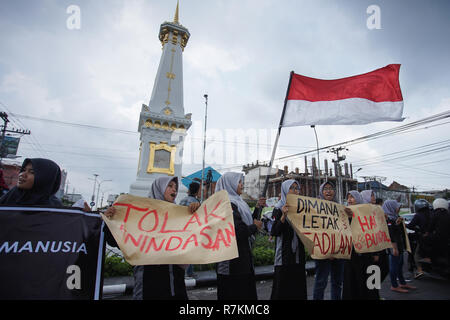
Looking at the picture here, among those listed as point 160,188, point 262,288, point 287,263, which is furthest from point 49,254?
point 262,288

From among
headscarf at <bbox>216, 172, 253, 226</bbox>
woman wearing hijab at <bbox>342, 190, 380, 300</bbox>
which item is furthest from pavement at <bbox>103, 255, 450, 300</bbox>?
headscarf at <bbox>216, 172, 253, 226</bbox>

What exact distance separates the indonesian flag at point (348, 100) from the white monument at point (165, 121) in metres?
8.62

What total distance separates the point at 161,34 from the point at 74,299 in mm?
15006

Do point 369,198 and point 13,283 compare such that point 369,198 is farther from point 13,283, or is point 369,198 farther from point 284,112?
point 13,283

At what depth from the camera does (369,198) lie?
4.10 m

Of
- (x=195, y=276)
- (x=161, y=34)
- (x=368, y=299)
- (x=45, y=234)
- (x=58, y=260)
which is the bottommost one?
(x=195, y=276)

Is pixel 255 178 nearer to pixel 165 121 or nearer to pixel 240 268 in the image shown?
pixel 165 121

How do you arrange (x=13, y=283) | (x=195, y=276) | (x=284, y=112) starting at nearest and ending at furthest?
(x=13, y=283), (x=284, y=112), (x=195, y=276)

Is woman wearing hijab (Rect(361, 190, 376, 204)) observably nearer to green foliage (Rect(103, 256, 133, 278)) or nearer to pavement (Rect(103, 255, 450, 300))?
pavement (Rect(103, 255, 450, 300))

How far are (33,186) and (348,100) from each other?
4.53 metres

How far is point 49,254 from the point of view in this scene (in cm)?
188

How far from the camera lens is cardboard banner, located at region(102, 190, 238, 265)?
212 centimetres

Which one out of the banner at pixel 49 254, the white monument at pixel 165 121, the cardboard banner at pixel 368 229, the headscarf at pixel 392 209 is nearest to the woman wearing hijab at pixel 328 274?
the cardboard banner at pixel 368 229
